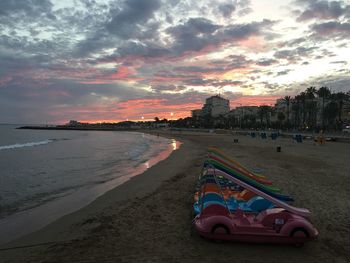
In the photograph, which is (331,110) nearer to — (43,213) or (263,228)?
(43,213)

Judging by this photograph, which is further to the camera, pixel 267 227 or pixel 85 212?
pixel 85 212

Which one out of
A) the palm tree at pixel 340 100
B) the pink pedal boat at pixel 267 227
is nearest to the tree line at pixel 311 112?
the palm tree at pixel 340 100

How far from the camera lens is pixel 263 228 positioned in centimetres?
613

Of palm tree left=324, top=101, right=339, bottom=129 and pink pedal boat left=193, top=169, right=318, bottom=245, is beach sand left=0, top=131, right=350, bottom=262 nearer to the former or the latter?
pink pedal boat left=193, top=169, right=318, bottom=245

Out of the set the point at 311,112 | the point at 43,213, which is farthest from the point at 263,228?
the point at 311,112

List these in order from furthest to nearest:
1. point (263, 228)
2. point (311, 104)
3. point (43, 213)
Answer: point (311, 104)
point (43, 213)
point (263, 228)

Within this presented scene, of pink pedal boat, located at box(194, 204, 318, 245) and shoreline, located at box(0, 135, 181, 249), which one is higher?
pink pedal boat, located at box(194, 204, 318, 245)

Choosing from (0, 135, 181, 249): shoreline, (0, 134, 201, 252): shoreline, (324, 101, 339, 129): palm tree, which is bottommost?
(0, 135, 181, 249): shoreline

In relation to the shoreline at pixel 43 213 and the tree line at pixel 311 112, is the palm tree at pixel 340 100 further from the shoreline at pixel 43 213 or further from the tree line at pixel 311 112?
the shoreline at pixel 43 213

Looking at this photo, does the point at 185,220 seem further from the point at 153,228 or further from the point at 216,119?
the point at 216,119

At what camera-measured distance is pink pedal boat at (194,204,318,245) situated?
5.95 m

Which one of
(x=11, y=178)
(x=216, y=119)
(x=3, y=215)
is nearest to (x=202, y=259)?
(x=3, y=215)

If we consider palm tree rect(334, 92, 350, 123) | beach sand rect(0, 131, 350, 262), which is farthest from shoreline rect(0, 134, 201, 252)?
palm tree rect(334, 92, 350, 123)

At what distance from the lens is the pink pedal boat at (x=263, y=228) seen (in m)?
5.95
